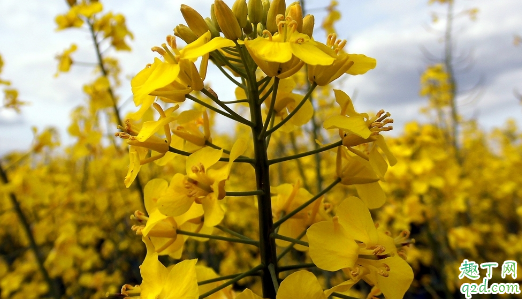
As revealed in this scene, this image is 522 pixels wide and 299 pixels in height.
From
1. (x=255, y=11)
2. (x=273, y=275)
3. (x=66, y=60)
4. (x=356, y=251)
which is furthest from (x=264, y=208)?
(x=66, y=60)

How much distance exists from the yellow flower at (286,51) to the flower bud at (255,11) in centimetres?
22

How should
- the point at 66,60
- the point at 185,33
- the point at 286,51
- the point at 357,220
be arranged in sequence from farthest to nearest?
the point at 66,60 < the point at 185,33 < the point at 357,220 < the point at 286,51

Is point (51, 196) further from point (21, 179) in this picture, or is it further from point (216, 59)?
point (216, 59)

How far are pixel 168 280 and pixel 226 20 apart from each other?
2.64 feet

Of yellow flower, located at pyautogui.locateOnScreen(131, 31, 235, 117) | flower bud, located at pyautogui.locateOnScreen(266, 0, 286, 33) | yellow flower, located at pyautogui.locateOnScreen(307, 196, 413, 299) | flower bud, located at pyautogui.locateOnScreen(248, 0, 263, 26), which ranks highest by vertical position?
flower bud, located at pyautogui.locateOnScreen(248, 0, 263, 26)

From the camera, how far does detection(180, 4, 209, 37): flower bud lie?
117 centimetres

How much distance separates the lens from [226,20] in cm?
111

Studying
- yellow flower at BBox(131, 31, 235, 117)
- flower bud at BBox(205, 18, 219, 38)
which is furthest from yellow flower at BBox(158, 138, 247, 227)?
flower bud at BBox(205, 18, 219, 38)

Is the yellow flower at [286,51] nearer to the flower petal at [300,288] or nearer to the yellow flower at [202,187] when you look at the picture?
Result: the yellow flower at [202,187]

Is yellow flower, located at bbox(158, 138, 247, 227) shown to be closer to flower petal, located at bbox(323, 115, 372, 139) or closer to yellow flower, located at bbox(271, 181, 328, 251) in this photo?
flower petal, located at bbox(323, 115, 372, 139)

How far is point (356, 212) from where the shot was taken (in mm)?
1101

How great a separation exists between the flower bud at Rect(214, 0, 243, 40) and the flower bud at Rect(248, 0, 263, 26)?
21cm

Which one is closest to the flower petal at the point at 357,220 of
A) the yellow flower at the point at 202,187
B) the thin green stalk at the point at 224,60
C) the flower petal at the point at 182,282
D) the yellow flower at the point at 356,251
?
the yellow flower at the point at 356,251

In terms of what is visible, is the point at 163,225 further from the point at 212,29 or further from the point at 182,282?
the point at 212,29
